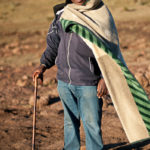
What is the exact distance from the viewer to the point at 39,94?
6.68 m

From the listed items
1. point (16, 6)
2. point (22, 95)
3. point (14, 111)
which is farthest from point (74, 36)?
point (16, 6)

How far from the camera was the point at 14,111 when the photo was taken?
5867mm

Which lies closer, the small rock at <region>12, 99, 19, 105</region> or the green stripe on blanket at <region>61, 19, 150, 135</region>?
the green stripe on blanket at <region>61, 19, 150, 135</region>

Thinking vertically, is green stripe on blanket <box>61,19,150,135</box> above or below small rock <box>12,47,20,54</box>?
above

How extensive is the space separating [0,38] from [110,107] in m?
9.01

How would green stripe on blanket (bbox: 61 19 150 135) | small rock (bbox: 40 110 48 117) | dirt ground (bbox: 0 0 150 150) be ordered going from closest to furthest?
green stripe on blanket (bbox: 61 19 150 135), dirt ground (bbox: 0 0 150 150), small rock (bbox: 40 110 48 117)

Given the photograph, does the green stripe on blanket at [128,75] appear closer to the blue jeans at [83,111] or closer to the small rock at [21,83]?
the blue jeans at [83,111]

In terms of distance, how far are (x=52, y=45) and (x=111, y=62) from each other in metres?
0.63

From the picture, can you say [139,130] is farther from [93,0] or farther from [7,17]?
[7,17]

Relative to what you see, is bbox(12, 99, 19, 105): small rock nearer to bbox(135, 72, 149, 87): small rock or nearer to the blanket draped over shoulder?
bbox(135, 72, 149, 87): small rock

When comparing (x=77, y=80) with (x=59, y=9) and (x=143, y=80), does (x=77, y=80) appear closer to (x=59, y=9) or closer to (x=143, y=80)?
(x=59, y=9)

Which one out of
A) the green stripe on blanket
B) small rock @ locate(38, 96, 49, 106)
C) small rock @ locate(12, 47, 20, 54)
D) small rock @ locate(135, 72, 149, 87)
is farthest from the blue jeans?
small rock @ locate(12, 47, 20, 54)

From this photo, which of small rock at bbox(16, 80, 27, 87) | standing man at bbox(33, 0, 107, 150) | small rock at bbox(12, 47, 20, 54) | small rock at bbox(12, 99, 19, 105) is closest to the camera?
standing man at bbox(33, 0, 107, 150)

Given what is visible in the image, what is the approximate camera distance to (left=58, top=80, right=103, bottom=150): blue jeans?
309 centimetres
